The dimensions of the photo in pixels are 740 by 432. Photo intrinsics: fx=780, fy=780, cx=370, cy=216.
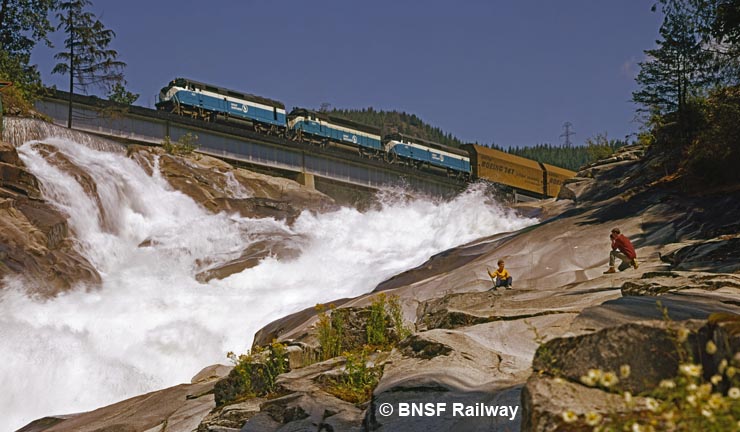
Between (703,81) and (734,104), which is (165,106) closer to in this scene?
(703,81)

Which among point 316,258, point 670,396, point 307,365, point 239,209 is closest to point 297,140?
point 239,209

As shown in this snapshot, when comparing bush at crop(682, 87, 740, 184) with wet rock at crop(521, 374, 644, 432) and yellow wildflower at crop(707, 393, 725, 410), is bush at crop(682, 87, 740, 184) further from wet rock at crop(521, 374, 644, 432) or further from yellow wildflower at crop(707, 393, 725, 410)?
yellow wildflower at crop(707, 393, 725, 410)

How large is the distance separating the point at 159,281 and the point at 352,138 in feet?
87.5

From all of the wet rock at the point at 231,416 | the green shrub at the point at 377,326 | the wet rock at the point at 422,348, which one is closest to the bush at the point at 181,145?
the green shrub at the point at 377,326

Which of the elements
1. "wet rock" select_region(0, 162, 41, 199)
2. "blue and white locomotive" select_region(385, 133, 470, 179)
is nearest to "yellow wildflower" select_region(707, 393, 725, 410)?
"wet rock" select_region(0, 162, 41, 199)

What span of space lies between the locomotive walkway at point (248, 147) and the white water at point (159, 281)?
13.5ft

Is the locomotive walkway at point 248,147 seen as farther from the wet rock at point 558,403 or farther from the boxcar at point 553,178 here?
the wet rock at point 558,403

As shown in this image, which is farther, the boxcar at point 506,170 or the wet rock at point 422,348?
the boxcar at point 506,170

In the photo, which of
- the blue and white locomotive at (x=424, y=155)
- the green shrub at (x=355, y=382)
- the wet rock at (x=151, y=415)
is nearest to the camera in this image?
the green shrub at (x=355, y=382)

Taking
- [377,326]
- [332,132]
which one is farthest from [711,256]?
[332,132]

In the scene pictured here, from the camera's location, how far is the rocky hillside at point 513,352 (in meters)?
4.30

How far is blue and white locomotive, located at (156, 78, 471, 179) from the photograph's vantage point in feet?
149

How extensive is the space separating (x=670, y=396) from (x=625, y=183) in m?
26.1

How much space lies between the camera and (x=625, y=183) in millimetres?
28344
